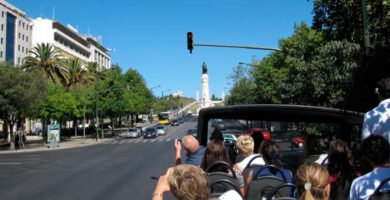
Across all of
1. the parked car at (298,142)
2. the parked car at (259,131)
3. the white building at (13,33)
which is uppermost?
the white building at (13,33)

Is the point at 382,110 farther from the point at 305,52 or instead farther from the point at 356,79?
the point at 305,52

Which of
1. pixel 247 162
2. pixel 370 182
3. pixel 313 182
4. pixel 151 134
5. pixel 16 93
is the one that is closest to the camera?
pixel 313 182

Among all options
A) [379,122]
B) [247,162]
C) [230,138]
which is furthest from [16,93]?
[379,122]

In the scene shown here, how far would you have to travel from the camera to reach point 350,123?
225 inches

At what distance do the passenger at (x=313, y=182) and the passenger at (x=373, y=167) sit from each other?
27cm

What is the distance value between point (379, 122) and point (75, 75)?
225 ft

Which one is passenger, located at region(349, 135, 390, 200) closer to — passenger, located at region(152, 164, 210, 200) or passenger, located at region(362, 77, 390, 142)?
passenger, located at region(362, 77, 390, 142)

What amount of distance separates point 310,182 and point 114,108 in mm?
66539

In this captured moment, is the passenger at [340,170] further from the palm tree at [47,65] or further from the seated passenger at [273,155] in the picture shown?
the palm tree at [47,65]

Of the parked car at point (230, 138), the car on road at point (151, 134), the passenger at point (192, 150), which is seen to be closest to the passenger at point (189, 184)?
the passenger at point (192, 150)

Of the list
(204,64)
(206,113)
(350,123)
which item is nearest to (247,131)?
(206,113)

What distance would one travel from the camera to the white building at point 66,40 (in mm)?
97375

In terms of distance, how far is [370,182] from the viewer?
3518 millimetres

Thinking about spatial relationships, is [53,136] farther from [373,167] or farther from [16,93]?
[373,167]
